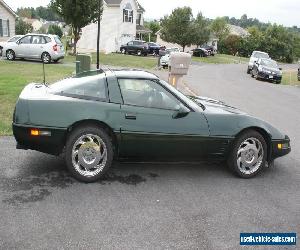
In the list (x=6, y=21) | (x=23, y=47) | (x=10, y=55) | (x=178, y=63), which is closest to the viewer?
(x=178, y=63)

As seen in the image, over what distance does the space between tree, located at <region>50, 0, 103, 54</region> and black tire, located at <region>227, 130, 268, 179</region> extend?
26.1 meters

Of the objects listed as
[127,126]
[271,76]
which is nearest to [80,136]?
[127,126]

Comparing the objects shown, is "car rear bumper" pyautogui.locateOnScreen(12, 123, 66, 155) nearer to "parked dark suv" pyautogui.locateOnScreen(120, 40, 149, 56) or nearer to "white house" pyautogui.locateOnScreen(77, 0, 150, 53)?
"parked dark suv" pyautogui.locateOnScreen(120, 40, 149, 56)

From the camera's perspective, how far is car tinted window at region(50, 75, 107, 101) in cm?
541

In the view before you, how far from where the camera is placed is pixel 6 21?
34594 mm

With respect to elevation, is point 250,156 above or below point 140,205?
above

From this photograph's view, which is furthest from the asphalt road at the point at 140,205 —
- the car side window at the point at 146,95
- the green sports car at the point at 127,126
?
the car side window at the point at 146,95

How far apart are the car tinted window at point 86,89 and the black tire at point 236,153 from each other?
6.56ft

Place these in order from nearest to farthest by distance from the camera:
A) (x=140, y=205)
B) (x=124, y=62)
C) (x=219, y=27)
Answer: (x=140, y=205), (x=124, y=62), (x=219, y=27)

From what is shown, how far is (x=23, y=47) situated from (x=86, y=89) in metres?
19.4

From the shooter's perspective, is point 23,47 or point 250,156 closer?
point 250,156

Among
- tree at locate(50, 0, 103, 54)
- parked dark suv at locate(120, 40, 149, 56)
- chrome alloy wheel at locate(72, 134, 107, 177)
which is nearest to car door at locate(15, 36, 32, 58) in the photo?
tree at locate(50, 0, 103, 54)

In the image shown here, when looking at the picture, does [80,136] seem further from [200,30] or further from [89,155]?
[200,30]

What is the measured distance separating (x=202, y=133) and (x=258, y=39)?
212 ft
